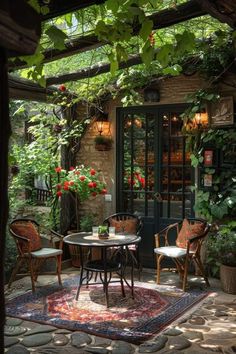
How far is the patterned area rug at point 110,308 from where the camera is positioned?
438cm

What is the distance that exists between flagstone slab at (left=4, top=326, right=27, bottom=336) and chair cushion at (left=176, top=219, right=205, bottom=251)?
2626 millimetres

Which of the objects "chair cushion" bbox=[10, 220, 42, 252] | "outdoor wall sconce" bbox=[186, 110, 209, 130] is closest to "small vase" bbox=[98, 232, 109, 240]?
"chair cushion" bbox=[10, 220, 42, 252]

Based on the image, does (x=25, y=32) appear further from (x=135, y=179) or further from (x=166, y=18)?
(x=135, y=179)

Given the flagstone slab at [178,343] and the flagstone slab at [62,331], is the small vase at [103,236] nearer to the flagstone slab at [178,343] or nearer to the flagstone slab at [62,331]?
the flagstone slab at [62,331]

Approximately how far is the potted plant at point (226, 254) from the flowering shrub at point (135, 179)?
1.65 meters

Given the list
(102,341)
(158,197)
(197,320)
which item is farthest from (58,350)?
(158,197)

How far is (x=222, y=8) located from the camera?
2586 mm

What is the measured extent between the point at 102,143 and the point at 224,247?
8.73ft

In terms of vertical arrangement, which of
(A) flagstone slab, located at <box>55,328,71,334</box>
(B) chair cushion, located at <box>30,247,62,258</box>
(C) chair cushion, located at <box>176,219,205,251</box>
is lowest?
(A) flagstone slab, located at <box>55,328,71,334</box>

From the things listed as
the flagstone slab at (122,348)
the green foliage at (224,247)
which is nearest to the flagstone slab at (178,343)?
the flagstone slab at (122,348)

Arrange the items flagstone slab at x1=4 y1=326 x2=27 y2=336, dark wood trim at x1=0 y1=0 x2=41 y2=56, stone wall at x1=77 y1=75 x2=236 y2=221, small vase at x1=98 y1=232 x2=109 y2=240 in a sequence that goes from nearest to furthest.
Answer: dark wood trim at x1=0 y1=0 x2=41 y2=56 < flagstone slab at x1=4 y1=326 x2=27 y2=336 < small vase at x1=98 y1=232 x2=109 y2=240 < stone wall at x1=77 y1=75 x2=236 y2=221

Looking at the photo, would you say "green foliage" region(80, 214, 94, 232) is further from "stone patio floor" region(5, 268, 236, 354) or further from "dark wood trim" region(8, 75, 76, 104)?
"stone patio floor" region(5, 268, 236, 354)

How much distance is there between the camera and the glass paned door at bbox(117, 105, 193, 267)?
6.91m

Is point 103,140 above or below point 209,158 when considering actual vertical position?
above
